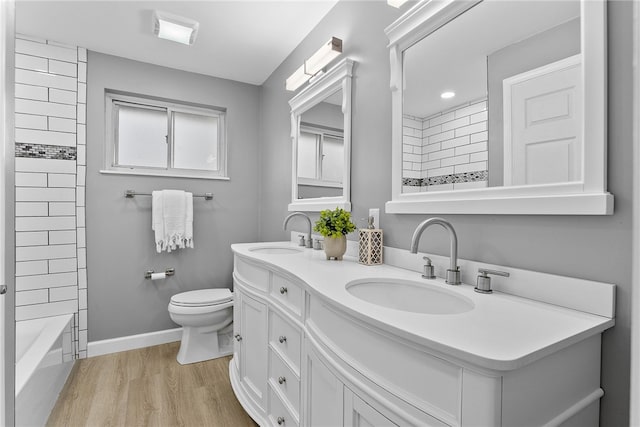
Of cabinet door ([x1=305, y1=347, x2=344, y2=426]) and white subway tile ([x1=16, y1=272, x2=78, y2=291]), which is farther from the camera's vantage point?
white subway tile ([x1=16, y1=272, x2=78, y2=291])

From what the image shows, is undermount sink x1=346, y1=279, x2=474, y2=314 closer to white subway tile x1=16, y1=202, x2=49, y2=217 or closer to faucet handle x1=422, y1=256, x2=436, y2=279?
faucet handle x1=422, y1=256, x2=436, y2=279

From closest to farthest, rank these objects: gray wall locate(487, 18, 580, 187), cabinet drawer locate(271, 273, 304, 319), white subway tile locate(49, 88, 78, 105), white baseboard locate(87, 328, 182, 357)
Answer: gray wall locate(487, 18, 580, 187) → cabinet drawer locate(271, 273, 304, 319) → white subway tile locate(49, 88, 78, 105) → white baseboard locate(87, 328, 182, 357)

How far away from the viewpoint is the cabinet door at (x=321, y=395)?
33.7 inches

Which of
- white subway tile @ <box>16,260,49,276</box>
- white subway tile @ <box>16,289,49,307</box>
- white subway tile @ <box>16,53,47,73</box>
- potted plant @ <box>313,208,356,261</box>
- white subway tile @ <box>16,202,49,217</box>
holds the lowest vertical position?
white subway tile @ <box>16,289,49,307</box>

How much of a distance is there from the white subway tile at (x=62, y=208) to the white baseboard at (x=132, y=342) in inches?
40.0

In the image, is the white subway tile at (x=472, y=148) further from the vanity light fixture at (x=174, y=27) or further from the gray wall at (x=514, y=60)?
the vanity light fixture at (x=174, y=27)

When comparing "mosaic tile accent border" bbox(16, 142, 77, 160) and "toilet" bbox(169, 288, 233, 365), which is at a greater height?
"mosaic tile accent border" bbox(16, 142, 77, 160)

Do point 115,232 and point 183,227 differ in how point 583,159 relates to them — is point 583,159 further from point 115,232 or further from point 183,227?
point 115,232

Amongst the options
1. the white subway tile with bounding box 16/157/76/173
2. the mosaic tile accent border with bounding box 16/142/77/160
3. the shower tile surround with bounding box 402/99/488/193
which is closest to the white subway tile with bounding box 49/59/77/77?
the mosaic tile accent border with bounding box 16/142/77/160

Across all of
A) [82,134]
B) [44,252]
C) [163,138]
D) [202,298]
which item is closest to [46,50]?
[82,134]

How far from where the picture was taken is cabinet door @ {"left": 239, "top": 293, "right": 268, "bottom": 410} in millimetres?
1485

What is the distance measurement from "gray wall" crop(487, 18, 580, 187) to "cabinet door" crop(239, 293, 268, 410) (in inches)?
45.8

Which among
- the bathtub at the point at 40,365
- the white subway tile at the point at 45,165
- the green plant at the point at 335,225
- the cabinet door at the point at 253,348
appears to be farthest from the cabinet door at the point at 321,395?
the white subway tile at the point at 45,165

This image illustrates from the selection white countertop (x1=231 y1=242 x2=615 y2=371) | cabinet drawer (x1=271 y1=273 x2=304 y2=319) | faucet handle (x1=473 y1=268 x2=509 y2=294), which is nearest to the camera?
white countertop (x1=231 y1=242 x2=615 y2=371)
